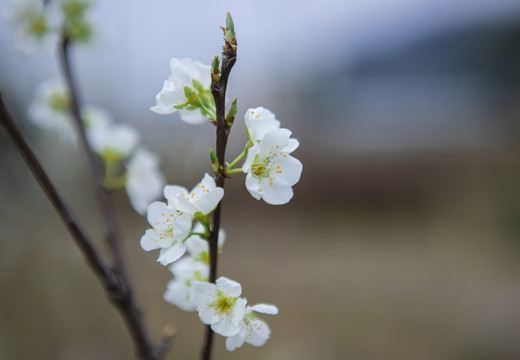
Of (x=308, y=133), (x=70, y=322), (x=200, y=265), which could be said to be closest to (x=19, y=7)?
(x=200, y=265)

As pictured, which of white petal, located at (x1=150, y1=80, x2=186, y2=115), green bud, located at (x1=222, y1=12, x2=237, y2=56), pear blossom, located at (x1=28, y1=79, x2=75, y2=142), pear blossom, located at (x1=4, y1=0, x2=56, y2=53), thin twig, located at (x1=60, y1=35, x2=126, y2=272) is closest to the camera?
green bud, located at (x1=222, y1=12, x2=237, y2=56)

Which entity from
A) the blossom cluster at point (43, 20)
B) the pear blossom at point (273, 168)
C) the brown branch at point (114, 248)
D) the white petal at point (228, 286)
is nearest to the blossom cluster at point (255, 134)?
the pear blossom at point (273, 168)

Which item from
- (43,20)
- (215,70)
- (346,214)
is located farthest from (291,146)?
(346,214)

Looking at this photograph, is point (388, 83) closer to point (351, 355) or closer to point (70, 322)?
point (351, 355)

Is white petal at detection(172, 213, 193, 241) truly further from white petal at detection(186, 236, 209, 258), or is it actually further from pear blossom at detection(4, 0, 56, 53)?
pear blossom at detection(4, 0, 56, 53)

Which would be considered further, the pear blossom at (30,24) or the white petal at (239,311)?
the pear blossom at (30,24)

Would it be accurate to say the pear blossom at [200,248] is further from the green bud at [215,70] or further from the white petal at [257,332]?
the green bud at [215,70]

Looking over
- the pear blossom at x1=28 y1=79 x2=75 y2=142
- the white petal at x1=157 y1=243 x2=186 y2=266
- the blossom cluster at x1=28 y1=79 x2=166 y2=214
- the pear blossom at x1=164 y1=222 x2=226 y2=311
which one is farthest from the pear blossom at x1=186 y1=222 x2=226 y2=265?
the pear blossom at x1=28 y1=79 x2=75 y2=142
